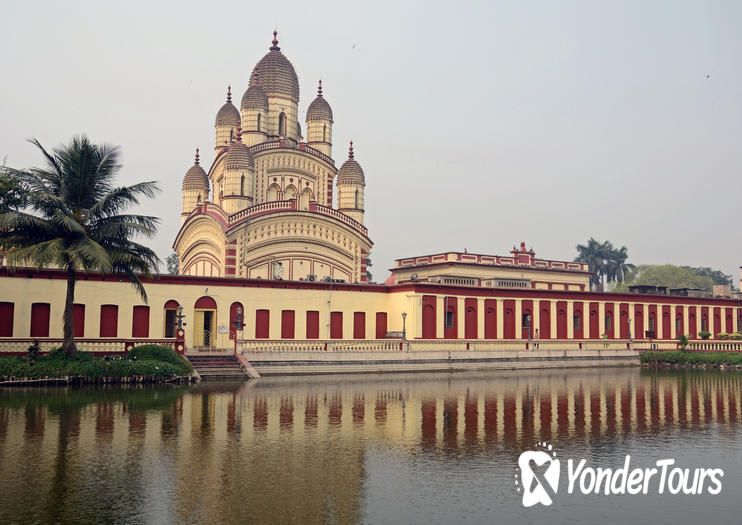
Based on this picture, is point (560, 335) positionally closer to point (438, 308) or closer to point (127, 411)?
point (438, 308)

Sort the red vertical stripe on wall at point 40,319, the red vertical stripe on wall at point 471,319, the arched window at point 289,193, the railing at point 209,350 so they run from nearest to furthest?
the red vertical stripe on wall at point 40,319 < the railing at point 209,350 < the red vertical stripe on wall at point 471,319 < the arched window at point 289,193

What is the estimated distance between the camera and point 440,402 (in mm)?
28594

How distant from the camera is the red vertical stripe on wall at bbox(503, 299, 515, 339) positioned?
184ft

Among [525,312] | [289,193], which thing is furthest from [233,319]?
[525,312]

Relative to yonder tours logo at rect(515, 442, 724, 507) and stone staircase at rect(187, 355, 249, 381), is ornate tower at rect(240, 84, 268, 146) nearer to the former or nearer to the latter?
stone staircase at rect(187, 355, 249, 381)

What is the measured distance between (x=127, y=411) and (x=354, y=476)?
39.1 feet

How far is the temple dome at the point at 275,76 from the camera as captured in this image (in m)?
64.6

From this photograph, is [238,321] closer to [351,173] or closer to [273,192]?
[273,192]

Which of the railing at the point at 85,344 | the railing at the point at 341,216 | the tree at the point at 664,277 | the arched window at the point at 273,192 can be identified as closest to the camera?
the railing at the point at 85,344

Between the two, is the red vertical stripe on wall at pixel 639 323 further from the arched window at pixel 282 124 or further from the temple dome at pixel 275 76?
the temple dome at pixel 275 76

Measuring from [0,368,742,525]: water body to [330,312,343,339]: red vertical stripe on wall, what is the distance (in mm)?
17447

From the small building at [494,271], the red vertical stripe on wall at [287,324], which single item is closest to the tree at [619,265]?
the small building at [494,271]

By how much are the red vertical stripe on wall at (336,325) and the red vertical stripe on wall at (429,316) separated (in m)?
5.83

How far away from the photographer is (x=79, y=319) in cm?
4094
